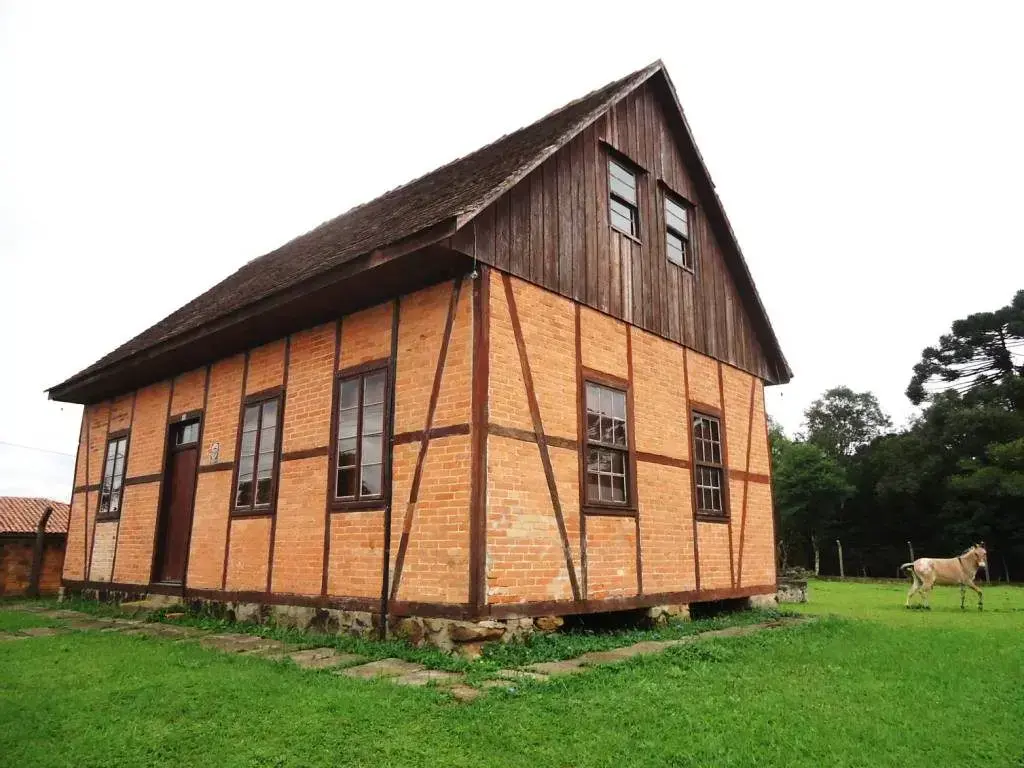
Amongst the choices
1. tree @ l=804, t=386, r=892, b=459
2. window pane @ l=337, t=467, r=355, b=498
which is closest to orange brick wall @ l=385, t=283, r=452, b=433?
window pane @ l=337, t=467, r=355, b=498

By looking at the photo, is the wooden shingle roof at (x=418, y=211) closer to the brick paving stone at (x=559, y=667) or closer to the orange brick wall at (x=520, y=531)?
the orange brick wall at (x=520, y=531)

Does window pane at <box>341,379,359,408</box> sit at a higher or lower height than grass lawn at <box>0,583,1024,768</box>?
higher

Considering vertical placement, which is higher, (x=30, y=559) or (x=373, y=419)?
(x=373, y=419)

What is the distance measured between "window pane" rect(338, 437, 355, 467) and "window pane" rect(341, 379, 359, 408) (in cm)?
48

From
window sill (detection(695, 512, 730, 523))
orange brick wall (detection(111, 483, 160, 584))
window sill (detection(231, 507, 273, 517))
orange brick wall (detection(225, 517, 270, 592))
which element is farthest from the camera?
orange brick wall (detection(111, 483, 160, 584))

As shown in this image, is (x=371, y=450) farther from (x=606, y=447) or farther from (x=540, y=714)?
(x=540, y=714)

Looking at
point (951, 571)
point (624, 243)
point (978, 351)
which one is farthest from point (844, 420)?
point (624, 243)

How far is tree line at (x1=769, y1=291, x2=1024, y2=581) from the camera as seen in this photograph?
30.3m

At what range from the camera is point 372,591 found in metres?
8.23

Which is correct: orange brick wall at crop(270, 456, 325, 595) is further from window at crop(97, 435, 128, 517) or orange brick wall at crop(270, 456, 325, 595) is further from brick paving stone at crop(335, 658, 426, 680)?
window at crop(97, 435, 128, 517)

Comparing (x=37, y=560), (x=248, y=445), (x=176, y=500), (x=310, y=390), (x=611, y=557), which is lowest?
(x=37, y=560)

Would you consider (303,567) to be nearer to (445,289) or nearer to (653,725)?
(445,289)

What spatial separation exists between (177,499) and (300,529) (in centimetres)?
438

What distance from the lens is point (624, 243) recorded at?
10469mm
